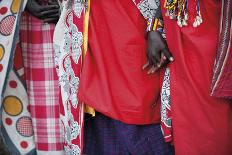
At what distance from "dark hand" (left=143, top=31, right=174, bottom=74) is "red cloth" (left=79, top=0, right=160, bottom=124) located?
7cm

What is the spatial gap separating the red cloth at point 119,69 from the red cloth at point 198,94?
160 mm

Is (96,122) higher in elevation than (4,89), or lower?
lower

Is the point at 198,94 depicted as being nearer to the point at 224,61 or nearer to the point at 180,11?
the point at 224,61

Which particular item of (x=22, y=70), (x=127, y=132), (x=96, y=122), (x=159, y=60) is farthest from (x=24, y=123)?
(x=159, y=60)

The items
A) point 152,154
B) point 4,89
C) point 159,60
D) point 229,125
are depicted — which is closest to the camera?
point 229,125

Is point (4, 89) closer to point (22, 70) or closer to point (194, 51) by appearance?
point (22, 70)

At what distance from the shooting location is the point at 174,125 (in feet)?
6.61

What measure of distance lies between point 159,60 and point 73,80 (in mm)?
435

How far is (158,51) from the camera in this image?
206cm

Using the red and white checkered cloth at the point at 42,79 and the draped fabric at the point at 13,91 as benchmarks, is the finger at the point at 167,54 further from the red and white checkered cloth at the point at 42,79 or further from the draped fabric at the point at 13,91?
the draped fabric at the point at 13,91

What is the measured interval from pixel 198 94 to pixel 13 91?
1067 millimetres

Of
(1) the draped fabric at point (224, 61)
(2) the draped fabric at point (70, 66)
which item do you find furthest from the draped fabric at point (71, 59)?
(1) the draped fabric at point (224, 61)

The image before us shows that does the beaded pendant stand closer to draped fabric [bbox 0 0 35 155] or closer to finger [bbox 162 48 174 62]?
finger [bbox 162 48 174 62]

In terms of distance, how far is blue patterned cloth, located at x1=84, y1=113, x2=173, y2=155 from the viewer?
220 centimetres
